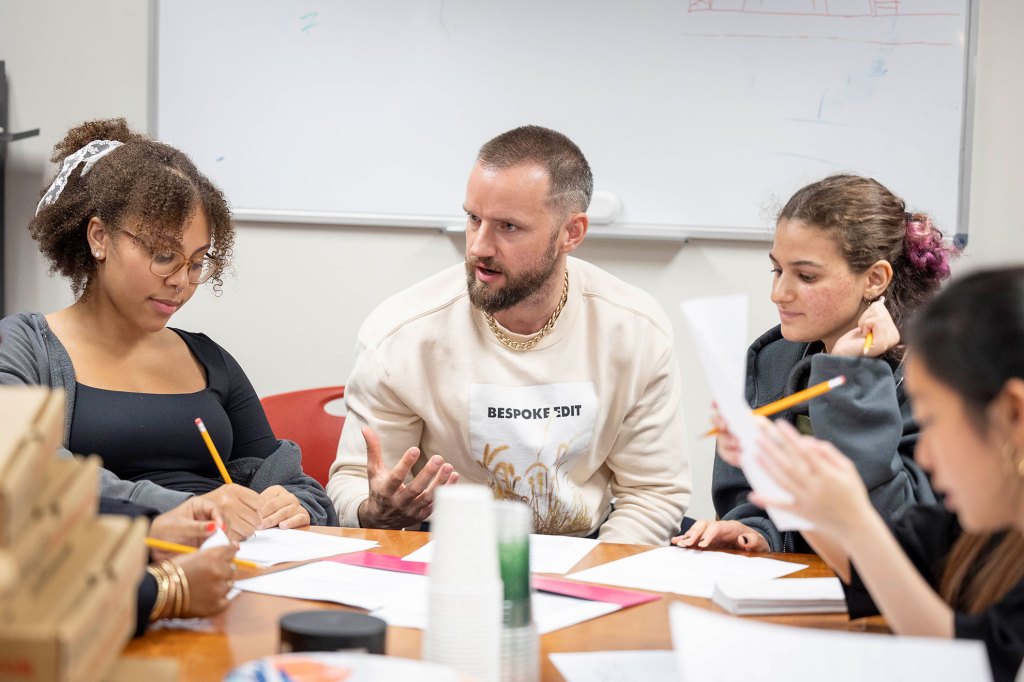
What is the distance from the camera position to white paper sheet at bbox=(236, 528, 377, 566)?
1521mm

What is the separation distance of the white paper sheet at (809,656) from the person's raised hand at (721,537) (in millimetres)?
824

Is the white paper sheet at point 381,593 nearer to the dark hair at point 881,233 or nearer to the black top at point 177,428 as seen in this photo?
the black top at point 177,428

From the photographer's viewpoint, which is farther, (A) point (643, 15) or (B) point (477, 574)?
(A) point (643, 15)

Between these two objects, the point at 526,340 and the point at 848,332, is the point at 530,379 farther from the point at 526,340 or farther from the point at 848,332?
the point at 848,332

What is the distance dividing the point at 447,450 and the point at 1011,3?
7.01 feet

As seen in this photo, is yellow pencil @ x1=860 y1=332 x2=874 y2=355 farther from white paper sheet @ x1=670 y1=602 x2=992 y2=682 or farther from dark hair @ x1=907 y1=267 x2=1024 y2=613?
white paper sheet @ x1=670 y1=602 x2=992 y2=682

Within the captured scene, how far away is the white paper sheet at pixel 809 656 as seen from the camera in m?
0.84

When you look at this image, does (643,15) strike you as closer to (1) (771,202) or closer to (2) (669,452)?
(1) (771,202)

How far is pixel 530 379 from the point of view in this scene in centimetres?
221

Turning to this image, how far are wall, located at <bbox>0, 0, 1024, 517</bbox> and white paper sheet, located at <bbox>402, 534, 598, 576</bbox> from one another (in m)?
1.44

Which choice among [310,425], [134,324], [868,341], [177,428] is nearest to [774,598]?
[868,341]

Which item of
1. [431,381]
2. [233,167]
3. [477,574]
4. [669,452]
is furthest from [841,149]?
[477,574]

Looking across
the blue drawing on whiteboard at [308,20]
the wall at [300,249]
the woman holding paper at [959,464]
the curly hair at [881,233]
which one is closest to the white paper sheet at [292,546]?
the woman holding paper at [959,464]

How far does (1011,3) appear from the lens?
9.70 feet
